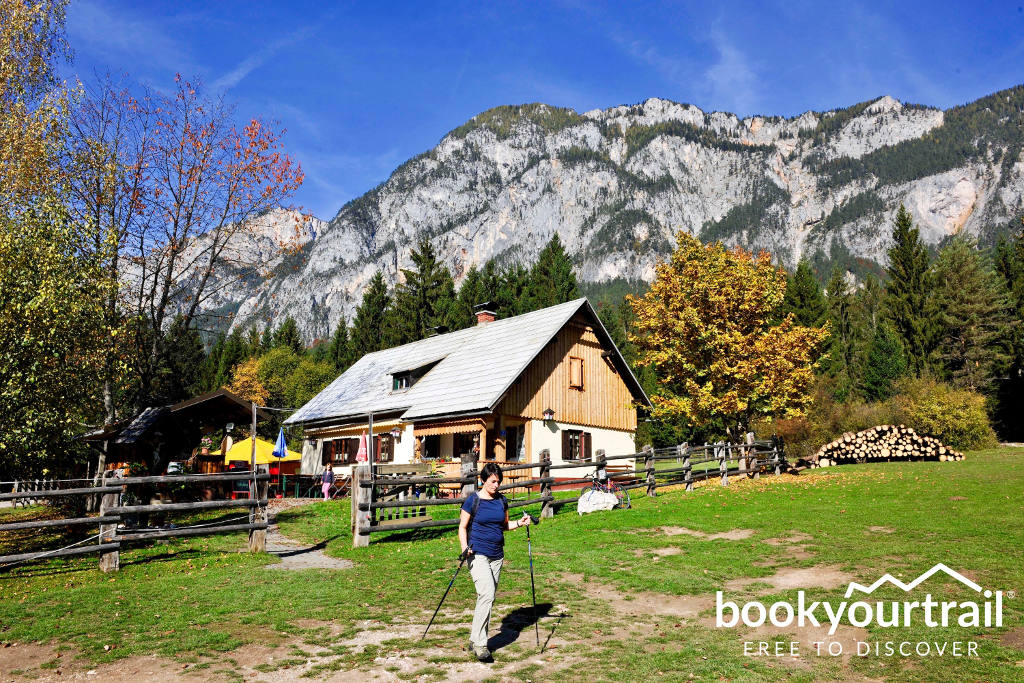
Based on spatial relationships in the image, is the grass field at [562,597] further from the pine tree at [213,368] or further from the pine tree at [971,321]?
the pine tree at [213,368]

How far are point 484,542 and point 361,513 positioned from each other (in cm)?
765

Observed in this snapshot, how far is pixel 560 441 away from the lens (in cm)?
2830

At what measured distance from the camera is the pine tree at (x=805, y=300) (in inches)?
2505

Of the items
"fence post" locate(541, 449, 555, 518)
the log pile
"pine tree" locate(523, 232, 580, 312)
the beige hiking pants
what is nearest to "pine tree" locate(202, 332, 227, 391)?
"pine tree" locate(523, 232, 580, 312)

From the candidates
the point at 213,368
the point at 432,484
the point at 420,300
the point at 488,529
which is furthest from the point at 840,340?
the point at 213,368

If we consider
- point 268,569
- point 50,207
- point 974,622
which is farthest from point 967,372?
point 50,207

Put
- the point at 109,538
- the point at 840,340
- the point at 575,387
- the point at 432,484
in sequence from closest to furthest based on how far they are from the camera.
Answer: the point at 109,538, the point at 432,484, the point at 575,387, the point at 840,340

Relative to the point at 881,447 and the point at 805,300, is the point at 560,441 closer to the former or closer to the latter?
the point at 881,447

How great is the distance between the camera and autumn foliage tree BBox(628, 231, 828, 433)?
2572cm

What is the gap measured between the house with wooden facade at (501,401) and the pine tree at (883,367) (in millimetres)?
31800

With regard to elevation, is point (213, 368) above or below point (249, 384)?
above

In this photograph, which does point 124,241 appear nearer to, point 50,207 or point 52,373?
point 50,207

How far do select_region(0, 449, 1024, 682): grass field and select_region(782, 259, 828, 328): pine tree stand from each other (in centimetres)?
5003

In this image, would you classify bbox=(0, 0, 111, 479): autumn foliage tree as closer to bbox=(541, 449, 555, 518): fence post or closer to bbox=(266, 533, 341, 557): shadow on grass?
bbox=(266, 533, 341, 557): shadow on grass
